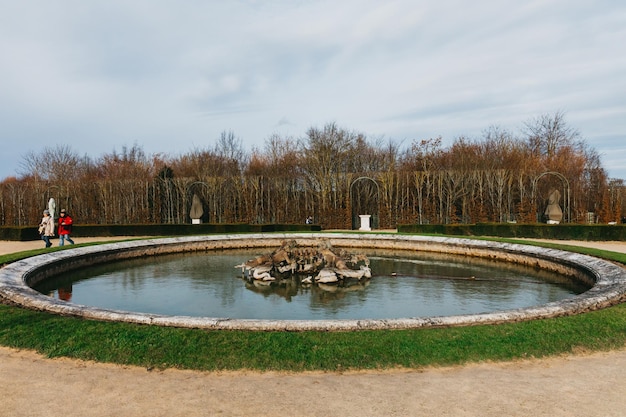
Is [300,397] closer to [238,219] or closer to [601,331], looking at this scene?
[601,331]

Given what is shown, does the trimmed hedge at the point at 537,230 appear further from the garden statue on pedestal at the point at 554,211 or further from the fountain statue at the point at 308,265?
the fountain statue at the point at 308,265

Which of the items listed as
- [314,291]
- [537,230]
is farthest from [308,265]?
[537,230]

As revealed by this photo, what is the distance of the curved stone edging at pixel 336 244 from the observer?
277 inches

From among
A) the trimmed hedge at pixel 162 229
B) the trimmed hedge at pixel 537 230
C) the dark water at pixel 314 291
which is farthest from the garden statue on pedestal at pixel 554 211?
the trimmed hedge at pixel 162 229

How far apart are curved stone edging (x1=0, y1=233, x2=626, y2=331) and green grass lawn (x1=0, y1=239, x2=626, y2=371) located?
1.12 feet

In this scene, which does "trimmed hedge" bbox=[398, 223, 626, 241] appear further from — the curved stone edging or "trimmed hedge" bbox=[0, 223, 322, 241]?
"trimmed hedge" bbox=[0, 223, 322, 241]

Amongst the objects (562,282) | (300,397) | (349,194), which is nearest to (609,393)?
(300,397)

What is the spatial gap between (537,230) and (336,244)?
10.2 meters

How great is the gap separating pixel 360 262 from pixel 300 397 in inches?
443

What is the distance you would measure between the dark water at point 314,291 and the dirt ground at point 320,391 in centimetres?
330

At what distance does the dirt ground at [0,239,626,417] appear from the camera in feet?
14.3

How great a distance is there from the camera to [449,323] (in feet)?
23.4

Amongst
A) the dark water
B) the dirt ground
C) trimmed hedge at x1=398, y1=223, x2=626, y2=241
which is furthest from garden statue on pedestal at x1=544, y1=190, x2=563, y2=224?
the dirt ground

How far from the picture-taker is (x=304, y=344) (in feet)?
20.2
